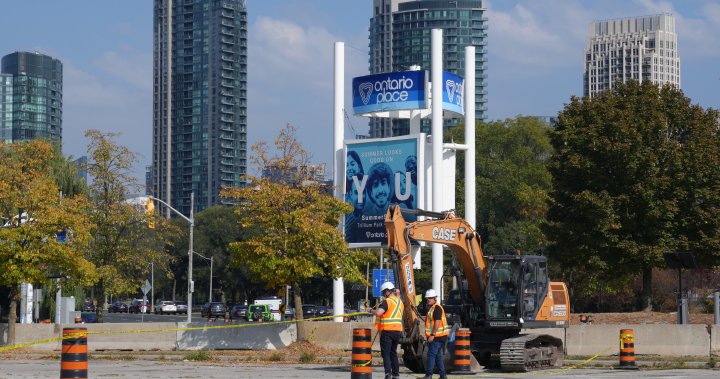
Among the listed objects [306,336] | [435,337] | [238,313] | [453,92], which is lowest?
[238,313]

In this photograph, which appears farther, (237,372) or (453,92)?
(453,92)

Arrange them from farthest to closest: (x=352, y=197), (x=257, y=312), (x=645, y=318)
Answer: (x=257, y=312) < (x=645, y=318) < (x=352, y=197)

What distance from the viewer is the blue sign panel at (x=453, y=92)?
1693 inches

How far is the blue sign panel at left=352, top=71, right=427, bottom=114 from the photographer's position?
139 ft

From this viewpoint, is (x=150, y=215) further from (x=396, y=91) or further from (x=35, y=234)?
(x=396, y=91)

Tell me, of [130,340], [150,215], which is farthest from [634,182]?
[130,340]

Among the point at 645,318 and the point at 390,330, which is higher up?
the point at 390,330

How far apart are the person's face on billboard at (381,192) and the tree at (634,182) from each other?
37.7 feet

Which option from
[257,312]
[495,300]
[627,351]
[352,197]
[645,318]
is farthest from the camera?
[257,312]

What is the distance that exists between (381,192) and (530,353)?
53.8 ft

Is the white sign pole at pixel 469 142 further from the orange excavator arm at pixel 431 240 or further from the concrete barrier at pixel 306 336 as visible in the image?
the orange excavator arm at pixel 431 240

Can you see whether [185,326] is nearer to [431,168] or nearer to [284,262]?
[284,262]

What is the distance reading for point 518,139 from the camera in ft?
379

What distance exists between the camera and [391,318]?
21.6 metres
